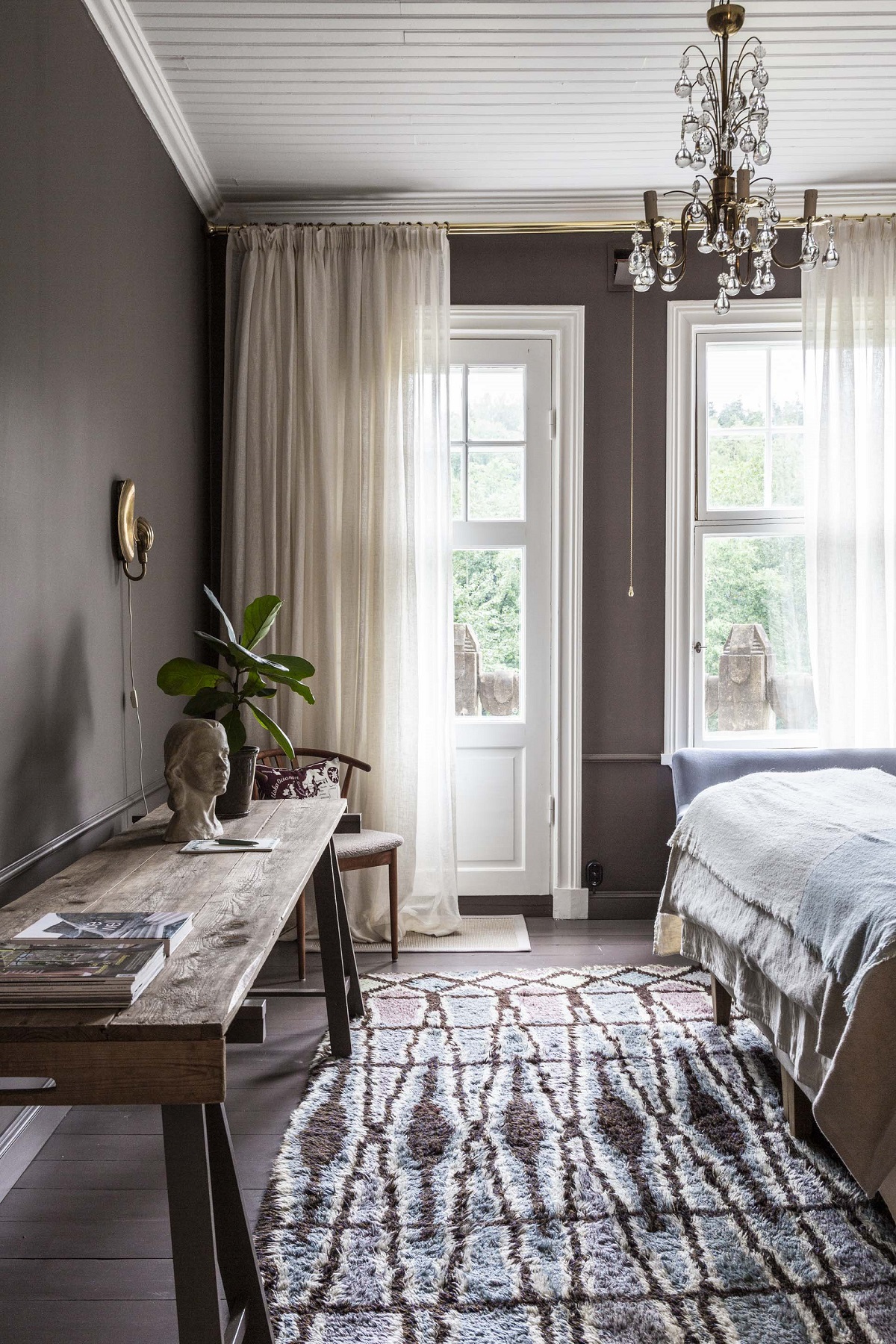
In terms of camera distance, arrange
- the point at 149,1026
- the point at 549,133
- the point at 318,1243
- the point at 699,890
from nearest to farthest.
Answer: the point at 149,1026 < the point at 318,1243 < the point at 699,890 < the point at 549,133

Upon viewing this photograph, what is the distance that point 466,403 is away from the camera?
4.17m

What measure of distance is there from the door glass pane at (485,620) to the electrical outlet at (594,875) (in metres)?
0.78

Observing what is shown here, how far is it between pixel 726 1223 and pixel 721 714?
2.46 metres

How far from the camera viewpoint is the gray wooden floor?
5.70ft

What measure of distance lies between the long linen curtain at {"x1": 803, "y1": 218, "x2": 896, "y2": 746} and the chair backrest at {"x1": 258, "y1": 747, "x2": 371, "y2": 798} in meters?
1.85

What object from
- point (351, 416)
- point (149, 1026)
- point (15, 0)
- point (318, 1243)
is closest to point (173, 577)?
point (351, 416)

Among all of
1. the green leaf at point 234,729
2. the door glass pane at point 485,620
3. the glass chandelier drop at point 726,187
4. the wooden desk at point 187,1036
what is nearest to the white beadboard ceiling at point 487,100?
the glass chandelier drop at point 726,187

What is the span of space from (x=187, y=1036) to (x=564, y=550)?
3.14 meters

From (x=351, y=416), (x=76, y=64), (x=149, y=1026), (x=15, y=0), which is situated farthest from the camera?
(x=351, y=416)

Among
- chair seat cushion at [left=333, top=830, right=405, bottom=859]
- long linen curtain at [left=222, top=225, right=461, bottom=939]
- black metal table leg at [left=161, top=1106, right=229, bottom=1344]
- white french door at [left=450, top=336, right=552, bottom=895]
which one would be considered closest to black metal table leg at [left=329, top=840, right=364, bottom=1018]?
chair seat cushion at [left=333, top=830, right=405, bottom=859]

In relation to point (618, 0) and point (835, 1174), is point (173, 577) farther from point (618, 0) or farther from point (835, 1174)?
point (835, 1174)

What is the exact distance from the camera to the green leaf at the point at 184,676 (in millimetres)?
2682

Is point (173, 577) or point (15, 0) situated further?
point (173, 577)

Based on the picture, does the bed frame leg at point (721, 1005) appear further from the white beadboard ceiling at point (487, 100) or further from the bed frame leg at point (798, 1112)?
the white beadboard ceiling at point (487, 100)
